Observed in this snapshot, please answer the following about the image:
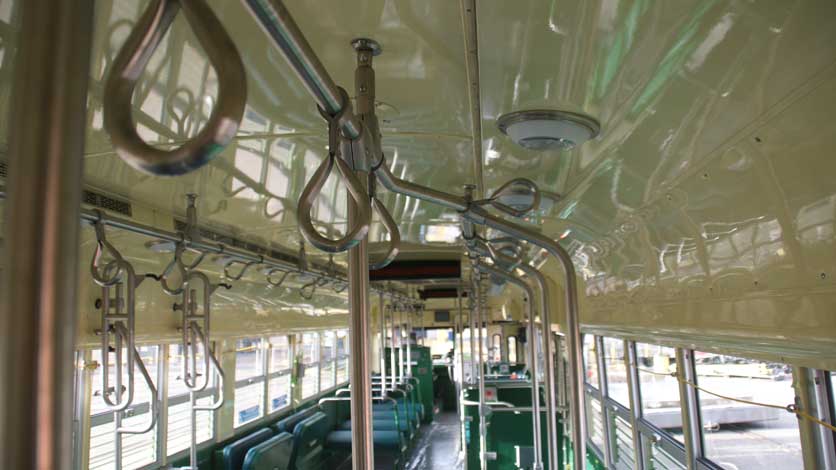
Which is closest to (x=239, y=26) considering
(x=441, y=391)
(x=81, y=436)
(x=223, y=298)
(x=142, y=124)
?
(x=142, y=124)

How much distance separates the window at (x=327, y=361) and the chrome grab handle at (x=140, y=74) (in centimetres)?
981

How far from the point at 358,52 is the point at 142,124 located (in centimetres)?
94

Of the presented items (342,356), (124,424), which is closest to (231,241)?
(124,424)

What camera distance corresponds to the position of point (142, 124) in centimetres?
212

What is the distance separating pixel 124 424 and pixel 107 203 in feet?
7.30

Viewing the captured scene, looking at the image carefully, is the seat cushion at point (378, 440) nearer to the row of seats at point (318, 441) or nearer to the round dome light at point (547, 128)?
the row of seats at point (318, 441)

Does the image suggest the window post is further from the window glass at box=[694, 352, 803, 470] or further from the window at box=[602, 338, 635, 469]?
the window glass at box=[694, 352, 803, 470]

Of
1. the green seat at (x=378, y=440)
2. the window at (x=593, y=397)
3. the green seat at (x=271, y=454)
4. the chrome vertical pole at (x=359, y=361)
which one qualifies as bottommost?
the green seat at (x=378, y=440)

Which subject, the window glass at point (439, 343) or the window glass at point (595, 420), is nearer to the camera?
the window glass at point (595, 420)

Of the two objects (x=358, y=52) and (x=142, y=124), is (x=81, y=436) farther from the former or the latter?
(x=358, y=52)

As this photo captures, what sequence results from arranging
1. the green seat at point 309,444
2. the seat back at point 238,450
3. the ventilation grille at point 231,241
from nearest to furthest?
the ventilation grille at point 231,241
the seat back at point 238,450
the green seat at point 309,444

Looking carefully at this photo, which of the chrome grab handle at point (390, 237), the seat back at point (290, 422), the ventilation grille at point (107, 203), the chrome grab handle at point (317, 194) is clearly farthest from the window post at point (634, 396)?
the seat back at point (290, 422)

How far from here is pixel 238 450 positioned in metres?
6.08

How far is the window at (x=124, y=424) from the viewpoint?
13.5 ft
